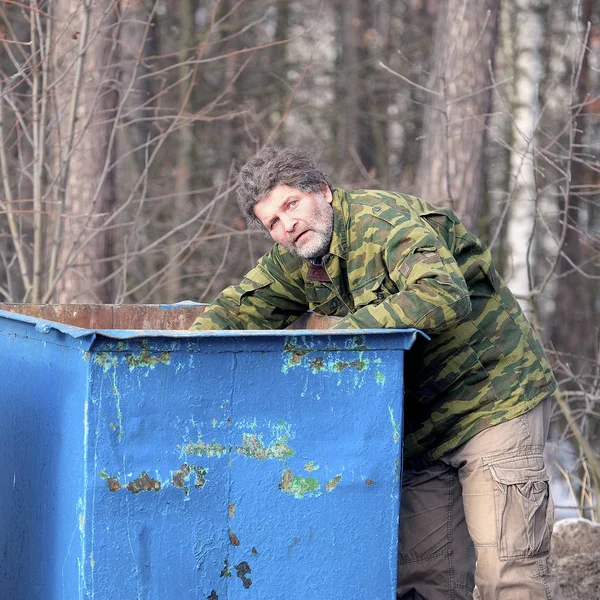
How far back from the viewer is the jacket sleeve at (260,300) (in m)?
3.29

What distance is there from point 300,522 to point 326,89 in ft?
41.4

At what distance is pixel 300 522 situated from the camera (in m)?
2.46

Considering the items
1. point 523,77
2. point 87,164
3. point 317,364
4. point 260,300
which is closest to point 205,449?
point 317,364

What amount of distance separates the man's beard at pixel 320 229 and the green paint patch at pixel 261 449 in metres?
0.72

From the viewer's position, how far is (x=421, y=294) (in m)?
2.53

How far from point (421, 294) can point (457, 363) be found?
1.49ft

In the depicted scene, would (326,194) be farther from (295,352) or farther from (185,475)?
(185,475)

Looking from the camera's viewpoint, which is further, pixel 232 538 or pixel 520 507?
pixel 520 507

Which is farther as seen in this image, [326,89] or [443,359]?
[326,89]

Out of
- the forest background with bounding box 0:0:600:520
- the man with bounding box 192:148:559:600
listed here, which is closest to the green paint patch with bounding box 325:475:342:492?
the man with bounding box 192:148:559:600

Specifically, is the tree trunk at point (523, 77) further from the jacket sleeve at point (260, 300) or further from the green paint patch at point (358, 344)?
the green paint patch at point (358, 344)

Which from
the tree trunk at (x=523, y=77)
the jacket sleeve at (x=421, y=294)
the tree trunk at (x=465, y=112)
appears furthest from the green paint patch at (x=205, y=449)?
the tree trunk at (x=523, y=77)

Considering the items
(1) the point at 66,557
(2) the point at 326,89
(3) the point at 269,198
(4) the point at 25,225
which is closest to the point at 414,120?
(2) the point at 326,89

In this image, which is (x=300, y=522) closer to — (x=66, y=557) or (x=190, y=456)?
(x=190, y=456)
